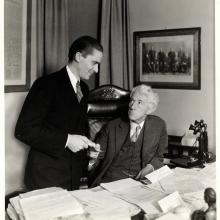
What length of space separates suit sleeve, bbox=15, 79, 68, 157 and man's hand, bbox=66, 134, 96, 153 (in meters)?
0.03

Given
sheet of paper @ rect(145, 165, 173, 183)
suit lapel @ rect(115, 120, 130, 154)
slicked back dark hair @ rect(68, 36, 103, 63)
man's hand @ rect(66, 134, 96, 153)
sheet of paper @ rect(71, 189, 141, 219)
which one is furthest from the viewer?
suit lapel @ rect(115, 120, 130, 154)

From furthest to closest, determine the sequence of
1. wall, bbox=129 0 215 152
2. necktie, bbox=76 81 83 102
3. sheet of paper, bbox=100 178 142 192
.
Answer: wall, bbox=129 0 215 152 < necktie, bbox=76 81 83 102 < sheet of paper, bbox=100 178 142 192

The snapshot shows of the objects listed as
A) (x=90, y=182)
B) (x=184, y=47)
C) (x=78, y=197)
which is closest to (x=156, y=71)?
(x=184, y=47)

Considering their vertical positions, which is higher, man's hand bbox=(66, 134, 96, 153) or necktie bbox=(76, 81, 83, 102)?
necktie bbox=(76, 81, 83, 102)

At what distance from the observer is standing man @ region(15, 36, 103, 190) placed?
197cm

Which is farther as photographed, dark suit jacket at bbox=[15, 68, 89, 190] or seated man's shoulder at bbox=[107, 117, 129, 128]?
seated man's shoulder at bbox=[107, 117, 129, 128]

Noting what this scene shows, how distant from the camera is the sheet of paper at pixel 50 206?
1.31 m

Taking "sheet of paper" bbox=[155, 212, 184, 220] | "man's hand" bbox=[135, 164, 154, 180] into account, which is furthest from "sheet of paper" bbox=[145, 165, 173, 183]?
"sheet of paper" bbox=[155, 212, 184, 220]

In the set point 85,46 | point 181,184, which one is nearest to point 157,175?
point 181,184

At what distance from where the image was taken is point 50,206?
4.50 ft

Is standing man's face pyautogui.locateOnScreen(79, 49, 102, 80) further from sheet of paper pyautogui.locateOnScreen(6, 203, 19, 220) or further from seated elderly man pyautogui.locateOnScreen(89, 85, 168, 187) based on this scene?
sheet of paper pyautogui.locateOnScreen(6, 203, 19, 220)

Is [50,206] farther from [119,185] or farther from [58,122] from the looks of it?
[58,122]

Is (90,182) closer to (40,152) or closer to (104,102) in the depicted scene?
(40,152)

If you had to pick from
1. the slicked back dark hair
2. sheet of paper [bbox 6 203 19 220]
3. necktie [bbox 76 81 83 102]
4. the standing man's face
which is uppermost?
the slicked back dark hair
